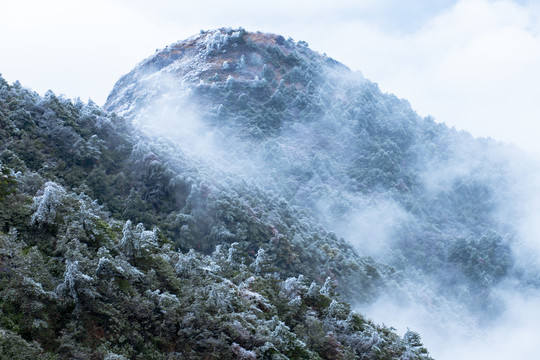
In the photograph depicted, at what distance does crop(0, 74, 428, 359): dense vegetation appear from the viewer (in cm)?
1295

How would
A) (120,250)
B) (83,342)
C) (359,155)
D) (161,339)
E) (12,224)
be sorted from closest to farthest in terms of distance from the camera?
1. (83,342)
2. (161,339)
3. (12,224)
4. (120,250)
5. (359,155)

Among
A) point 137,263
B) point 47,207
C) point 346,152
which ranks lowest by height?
point 47,207

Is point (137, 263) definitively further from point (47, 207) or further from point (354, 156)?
point (354, 156)

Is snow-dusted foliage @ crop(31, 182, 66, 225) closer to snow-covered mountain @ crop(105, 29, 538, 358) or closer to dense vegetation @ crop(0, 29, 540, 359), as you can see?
dense vegetation @ crop(0, 29, 540, 359)

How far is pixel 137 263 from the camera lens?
1669 cm

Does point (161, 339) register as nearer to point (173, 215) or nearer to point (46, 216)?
point (46, 216)

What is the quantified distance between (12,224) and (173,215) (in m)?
13.4

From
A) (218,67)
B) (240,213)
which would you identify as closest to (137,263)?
(240,213)

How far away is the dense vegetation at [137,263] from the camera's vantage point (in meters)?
12.9

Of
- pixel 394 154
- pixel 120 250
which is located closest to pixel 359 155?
pixel 394 154

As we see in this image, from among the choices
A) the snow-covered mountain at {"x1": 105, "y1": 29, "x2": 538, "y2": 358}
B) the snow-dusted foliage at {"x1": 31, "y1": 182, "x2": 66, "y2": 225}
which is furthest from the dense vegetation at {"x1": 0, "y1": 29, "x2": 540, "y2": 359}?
the snow-covered mountain at {"x1": 105, "y1": 29, "x2": 538, "y2": 358}

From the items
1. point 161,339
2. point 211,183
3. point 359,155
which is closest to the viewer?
point 161,339

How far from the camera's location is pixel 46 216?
52.0 feet

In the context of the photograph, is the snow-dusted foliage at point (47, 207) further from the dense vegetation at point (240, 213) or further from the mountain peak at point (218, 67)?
the mountain peak at point (218, 67)
